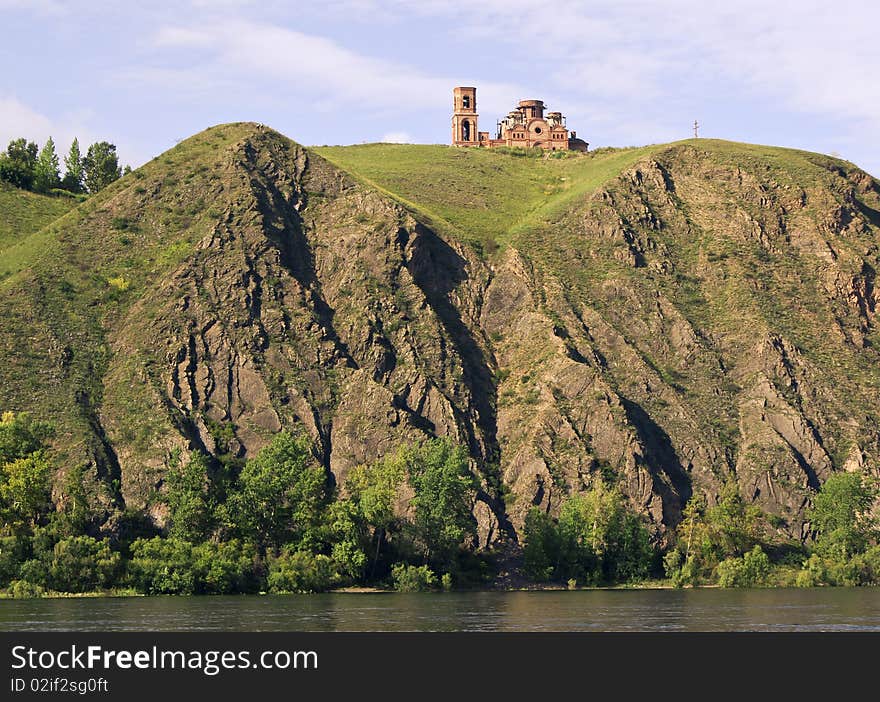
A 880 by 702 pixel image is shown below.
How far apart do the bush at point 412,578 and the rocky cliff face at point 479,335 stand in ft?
53.2

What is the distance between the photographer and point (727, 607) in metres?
95.0

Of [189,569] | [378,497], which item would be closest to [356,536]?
[378,497]

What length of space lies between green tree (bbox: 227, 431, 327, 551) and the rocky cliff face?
1120cm

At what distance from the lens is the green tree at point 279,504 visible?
122m

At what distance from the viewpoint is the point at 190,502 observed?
12100cm

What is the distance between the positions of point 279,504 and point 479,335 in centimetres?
5244

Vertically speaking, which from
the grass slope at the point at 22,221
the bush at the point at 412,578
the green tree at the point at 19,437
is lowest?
the bush at the point at 412,578

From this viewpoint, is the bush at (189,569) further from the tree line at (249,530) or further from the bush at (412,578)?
the bush at (412,578)

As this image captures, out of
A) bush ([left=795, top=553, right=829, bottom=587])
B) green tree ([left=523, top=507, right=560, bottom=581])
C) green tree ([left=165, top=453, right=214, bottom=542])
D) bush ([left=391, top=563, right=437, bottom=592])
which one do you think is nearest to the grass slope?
green tree ([left=165, top=453, right=214, bottom=542])

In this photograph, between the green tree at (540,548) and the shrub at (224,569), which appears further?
the green tree at (540,548)

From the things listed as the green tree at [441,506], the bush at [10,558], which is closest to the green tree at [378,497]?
the green tree at [441,506]
